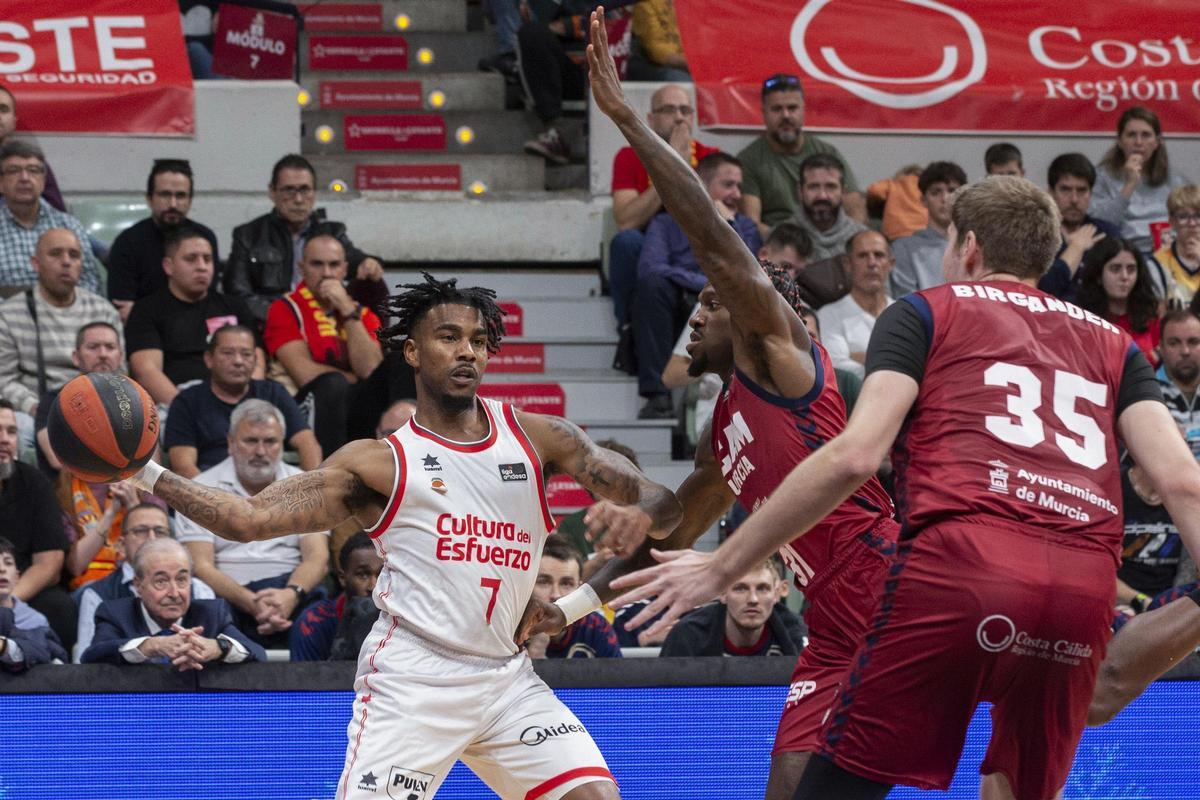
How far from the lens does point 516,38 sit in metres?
12.0

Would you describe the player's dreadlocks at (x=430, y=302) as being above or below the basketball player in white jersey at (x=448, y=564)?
above

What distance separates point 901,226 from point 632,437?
2.55m

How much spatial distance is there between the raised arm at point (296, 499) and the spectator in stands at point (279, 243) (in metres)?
4.52

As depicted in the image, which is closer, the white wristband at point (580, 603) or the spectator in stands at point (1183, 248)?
the white wristband at point (580, 603)

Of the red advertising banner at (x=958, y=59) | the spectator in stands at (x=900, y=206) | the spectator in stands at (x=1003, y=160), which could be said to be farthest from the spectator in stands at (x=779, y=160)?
the spectator in stands at (x=1003, y=160)

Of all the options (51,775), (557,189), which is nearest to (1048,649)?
(51,775)

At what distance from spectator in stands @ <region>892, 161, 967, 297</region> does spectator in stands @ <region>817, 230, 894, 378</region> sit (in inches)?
24.7

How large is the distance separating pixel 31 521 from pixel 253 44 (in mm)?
5349

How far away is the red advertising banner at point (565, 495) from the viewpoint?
386 inches

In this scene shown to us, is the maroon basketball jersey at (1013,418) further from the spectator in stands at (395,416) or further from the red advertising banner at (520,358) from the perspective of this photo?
the red advertising banner at (520,358)

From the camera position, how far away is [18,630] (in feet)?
21.5

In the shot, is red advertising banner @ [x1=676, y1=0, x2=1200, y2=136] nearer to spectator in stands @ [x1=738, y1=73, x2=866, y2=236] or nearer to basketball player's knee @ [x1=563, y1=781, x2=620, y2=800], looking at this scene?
spectator in stands @ [x1=738, y1=73, x2=866, y2=236]

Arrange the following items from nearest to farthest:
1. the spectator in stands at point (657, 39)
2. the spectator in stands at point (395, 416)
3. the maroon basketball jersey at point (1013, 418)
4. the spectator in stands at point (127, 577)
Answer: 1. the maroon basketball jersey at point (1013, 418)
2. the spectator in stands at point (127, 577)
3. the spectator in stands at point (395, 416)
4. the spectator in stands at point (657, 39)

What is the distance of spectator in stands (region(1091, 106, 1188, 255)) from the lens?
11.1m
